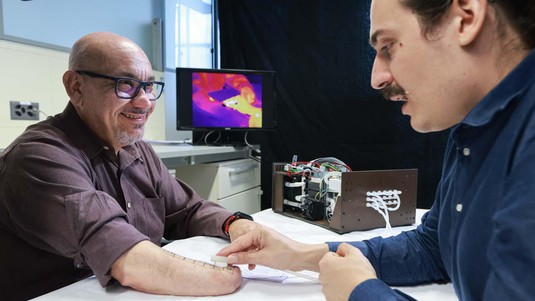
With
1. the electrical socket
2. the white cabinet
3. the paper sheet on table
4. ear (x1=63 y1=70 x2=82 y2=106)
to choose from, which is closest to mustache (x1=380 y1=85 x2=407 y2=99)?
the paper sheet on table

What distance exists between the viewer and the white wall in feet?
6.14

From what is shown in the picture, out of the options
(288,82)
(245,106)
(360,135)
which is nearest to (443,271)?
(245,106)

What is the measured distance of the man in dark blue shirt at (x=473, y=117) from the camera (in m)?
0.40

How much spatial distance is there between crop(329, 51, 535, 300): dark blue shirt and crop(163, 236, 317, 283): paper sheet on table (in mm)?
299

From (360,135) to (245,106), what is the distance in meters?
1.09

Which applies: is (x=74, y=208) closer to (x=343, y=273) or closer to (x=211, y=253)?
(x=211, y=253)

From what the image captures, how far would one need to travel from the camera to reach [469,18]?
50cm

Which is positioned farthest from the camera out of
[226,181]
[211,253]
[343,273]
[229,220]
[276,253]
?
[226,181]

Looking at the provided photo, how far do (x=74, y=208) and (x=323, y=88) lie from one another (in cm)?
271

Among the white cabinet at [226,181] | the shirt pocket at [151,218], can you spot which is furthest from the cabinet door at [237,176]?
the shirt pocket at [151,218]

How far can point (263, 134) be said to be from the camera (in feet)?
11.3

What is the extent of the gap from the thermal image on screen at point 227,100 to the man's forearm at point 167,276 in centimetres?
193

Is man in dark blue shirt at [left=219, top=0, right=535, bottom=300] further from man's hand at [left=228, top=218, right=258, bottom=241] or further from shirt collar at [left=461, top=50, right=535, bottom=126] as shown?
man's hand at [left=228, top=218, right=258, bottom=241]

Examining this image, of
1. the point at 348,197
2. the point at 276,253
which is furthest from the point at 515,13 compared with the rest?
the point at 348,197
